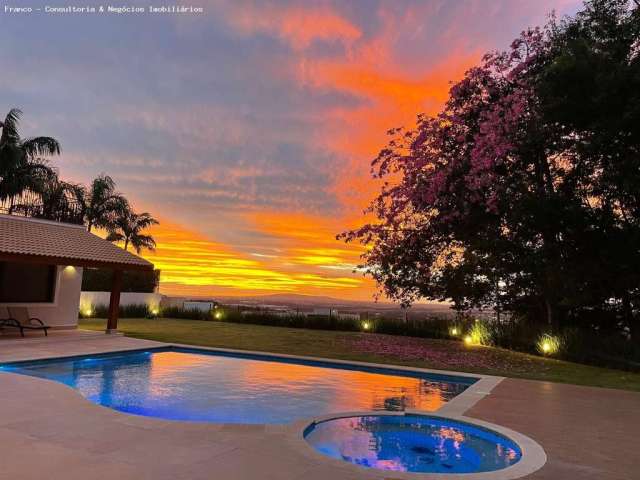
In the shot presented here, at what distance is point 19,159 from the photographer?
27.5 m

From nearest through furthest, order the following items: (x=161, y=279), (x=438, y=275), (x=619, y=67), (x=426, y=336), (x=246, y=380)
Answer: (x=246, y=380) → (x=619, y=67) → (x=438, y=275) → (x=426, y=336) → (x=161, y=279)

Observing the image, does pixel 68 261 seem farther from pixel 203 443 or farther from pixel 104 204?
pixel 104 204

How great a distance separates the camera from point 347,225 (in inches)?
848

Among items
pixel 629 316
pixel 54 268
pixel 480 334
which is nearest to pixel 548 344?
pixel 480 334

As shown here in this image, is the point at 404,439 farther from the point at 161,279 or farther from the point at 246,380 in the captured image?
the point at 161,279

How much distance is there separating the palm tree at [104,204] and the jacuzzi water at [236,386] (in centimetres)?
2623

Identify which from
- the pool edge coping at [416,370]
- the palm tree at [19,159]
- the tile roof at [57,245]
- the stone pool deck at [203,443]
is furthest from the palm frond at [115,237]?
the stone pool deck at [203,443]

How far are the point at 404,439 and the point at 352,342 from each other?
12.1 metres

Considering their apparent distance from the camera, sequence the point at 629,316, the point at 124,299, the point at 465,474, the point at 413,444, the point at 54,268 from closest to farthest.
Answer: the point at 465,474, the point at 413,444, the point at 54,268, the point at 629,316, the point at 124,299

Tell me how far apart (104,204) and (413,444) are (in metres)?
36.2

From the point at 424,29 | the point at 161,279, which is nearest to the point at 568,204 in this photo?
the point at 424,29

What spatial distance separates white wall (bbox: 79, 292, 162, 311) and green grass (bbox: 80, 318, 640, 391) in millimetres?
7319

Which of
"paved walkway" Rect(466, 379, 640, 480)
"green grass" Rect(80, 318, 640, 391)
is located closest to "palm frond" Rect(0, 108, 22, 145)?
"green grass" Rect(80, 318, 640, 391)

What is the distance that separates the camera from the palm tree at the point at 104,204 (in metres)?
37.1
